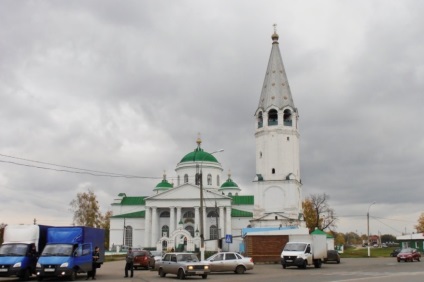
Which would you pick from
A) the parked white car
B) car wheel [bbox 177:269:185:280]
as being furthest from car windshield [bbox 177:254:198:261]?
car wheel [bbox 177:269:185:280]

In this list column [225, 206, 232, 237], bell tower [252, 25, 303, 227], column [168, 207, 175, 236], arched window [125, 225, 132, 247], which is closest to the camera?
bell tower [252, 25, 303, 227]

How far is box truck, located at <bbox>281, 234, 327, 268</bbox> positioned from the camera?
3228 cm

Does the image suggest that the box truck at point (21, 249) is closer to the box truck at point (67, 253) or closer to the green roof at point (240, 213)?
the box truck at point (67, 253)

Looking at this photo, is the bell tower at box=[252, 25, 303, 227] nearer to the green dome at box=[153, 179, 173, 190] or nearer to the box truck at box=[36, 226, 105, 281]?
the green dome at box=[153, 179, 173, 190]

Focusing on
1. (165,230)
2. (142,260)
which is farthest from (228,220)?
(142,260)

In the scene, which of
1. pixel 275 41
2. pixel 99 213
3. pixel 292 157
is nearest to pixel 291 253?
pixel 292 157

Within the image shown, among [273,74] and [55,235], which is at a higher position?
[273,74]

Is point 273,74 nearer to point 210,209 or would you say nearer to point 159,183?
point 210,209

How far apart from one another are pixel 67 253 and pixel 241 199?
229 ft

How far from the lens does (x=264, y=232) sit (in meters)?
46.8

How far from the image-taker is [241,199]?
9144cm

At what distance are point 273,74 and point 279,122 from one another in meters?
7.29

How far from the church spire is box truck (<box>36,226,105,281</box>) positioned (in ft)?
165

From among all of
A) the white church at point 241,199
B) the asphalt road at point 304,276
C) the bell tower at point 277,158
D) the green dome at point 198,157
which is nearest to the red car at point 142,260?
the asphalt road at point 304,276
